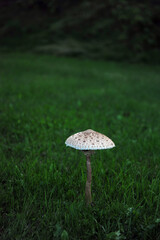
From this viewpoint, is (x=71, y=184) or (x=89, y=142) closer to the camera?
(x=89, y=142)

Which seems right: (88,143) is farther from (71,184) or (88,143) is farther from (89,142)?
(71,184)

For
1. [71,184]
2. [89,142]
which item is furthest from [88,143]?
[71,184]

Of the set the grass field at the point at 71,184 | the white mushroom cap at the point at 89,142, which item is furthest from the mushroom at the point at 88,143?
the grass field at the point at 71,184

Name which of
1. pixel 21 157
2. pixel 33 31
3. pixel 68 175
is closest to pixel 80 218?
pixel 68 175

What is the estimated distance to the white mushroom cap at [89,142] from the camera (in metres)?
2.20

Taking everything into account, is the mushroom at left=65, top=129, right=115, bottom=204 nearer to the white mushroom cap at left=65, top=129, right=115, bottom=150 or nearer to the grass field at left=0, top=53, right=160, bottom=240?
the white mushroom cap at left=65, top=129, right=115, bottom=150

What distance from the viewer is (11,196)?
2639mm

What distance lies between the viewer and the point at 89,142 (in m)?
2.23

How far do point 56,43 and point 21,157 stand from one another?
92.2ft

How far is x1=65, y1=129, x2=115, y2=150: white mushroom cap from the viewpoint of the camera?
2.20 meters

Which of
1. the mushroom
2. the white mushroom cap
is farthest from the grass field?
the white mushroom cap

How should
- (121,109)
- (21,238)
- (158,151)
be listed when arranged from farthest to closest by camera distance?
1. (121,109)
2. (158,151)
3. (21,238)

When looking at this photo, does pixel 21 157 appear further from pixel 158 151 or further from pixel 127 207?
pixel 158 151

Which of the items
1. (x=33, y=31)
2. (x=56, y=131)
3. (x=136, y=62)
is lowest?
(x=56, y=131)
